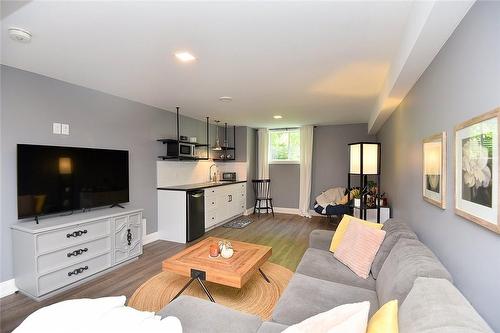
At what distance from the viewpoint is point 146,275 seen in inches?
117

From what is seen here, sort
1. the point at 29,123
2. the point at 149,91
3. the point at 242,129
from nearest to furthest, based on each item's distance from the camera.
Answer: the point at 29,123, the point at 149,91, the point at 242,129

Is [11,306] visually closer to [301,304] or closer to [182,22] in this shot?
[301,304]

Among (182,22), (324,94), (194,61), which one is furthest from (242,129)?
(182,22)

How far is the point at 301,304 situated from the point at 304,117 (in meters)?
4.17

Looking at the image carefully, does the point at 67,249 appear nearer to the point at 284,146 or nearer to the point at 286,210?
the point at 286,210

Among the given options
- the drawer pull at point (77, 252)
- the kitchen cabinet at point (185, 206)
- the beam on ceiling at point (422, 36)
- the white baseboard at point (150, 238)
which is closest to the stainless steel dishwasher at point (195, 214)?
the kitchen cabinet at point (185, 206)

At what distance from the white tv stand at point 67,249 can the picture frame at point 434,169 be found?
3.40 metres

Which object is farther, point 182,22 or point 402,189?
point 402,189

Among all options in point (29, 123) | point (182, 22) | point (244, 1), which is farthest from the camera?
point (29, 123)

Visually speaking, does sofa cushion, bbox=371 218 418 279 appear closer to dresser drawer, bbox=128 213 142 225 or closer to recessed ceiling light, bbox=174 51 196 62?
recessed ceiling light, bbox=174 51 196 62

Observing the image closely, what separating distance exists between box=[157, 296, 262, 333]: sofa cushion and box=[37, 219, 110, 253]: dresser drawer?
1.79 m

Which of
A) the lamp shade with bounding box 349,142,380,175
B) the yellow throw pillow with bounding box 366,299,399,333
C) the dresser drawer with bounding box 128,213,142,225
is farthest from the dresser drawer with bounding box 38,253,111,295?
the lamp shade with bounding box 349,142,380,175

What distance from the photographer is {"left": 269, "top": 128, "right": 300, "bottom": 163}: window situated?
6691mm

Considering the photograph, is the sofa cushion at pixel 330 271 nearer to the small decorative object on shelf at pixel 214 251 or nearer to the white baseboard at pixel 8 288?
the small decorative object on shelf at pixel 214 251
